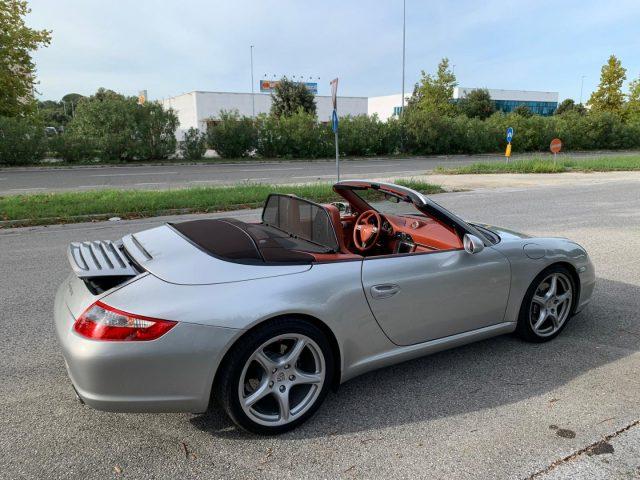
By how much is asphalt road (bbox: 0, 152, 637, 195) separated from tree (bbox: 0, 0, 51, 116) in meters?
5.36

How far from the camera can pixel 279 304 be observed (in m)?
2.60

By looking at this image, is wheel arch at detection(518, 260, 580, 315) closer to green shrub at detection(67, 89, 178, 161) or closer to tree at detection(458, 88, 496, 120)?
green shrub at detection(67, 89, 178, 161)

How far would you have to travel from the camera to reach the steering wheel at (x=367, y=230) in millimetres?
3738

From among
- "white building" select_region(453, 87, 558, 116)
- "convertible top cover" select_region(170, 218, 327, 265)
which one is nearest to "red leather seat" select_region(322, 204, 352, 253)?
"convertible top cover" select_region(170, 218, 327, 265)

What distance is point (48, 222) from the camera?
920 cm

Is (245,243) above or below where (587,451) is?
above

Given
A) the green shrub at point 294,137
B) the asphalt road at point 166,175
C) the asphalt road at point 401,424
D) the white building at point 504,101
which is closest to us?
the asphalt road at point 401,424

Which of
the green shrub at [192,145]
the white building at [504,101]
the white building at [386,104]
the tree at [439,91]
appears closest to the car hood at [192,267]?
the green shrub at [192,145]

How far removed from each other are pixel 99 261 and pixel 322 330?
1.34 m

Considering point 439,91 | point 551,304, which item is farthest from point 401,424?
point 439,91

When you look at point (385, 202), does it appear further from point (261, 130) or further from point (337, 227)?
point (261, 130)

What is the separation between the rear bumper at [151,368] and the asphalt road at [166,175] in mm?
13718

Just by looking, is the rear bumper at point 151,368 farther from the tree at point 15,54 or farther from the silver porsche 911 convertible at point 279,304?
the tree at point 15,54

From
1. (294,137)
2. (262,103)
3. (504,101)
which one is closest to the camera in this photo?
(294,137)
